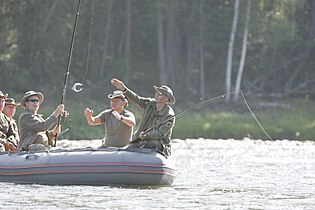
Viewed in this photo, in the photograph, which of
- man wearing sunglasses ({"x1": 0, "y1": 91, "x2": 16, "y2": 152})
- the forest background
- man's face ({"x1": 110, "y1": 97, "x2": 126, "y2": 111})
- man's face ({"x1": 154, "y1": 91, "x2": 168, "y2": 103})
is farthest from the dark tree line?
man's face ({"x1": 154, "y1": 91, "x2": 168, "y2": 103})

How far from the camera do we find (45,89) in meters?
34.3

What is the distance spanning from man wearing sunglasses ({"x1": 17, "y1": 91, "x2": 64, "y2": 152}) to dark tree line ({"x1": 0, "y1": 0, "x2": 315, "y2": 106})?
18531mm

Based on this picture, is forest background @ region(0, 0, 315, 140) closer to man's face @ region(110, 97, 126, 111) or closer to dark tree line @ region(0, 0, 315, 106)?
dark tree line @ region(0, 0, 315, 106)

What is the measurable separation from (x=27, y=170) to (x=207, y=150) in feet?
33.9

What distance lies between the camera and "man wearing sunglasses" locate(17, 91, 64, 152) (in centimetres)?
1448

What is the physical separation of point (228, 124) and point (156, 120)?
15692 mm

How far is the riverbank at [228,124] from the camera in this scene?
2873cm

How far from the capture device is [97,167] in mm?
14180

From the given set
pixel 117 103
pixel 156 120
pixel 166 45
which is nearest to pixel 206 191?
pixel 156 120

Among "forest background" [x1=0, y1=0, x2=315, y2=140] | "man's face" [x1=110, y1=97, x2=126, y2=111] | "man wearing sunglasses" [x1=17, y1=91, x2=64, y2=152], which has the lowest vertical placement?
"man wearing sunglasses" [x1=17, y1=91, x2=64, y2=152]

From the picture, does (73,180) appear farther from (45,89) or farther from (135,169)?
(45,89)

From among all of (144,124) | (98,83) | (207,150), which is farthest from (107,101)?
(144,124)

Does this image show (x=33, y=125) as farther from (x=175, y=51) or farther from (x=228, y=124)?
(x=175, y=51)

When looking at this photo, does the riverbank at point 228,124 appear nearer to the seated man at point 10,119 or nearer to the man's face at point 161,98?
the seated man at point 10,119
